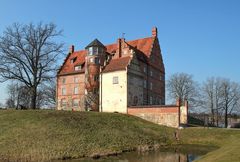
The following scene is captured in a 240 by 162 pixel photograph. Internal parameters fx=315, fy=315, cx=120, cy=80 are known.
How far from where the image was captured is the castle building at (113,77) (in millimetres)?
47656

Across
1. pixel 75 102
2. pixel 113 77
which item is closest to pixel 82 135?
pixel 113 77

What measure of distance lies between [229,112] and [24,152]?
2188 inches

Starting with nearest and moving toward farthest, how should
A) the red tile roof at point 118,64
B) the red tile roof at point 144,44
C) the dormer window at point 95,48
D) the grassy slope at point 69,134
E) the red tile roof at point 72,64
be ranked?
the grassy slope at point 69,134 < the red tile roof at point 118,64 < the dormer window at point 95,48 < the red tile roof at point 144,44 < the red tile roof at point 72,64

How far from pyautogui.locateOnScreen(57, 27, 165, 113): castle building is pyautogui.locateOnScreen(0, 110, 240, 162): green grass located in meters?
6.85

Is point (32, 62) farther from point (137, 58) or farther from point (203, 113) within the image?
point (203, 113)

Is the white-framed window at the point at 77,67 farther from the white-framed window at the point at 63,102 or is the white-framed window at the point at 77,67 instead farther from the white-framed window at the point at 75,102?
the white-framed window at the point at 63,102

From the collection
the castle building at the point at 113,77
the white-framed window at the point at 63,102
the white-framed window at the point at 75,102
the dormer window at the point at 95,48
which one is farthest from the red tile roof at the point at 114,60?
the white-framed window at the point at 75,102

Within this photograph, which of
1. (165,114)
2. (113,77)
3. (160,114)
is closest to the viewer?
(165,114)

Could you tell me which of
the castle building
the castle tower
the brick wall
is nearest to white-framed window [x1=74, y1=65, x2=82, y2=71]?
the castle building

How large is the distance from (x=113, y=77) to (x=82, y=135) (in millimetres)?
19634

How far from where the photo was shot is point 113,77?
48312mm

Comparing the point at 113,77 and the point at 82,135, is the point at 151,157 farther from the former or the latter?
the point at 113,77

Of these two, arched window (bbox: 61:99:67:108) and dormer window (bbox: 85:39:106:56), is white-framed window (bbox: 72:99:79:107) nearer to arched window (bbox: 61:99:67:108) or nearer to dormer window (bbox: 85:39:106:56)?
arched window (bbox: 61:99:67:108)

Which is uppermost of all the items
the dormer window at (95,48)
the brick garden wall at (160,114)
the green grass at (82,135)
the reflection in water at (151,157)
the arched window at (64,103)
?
the dormer window at (95,48)
